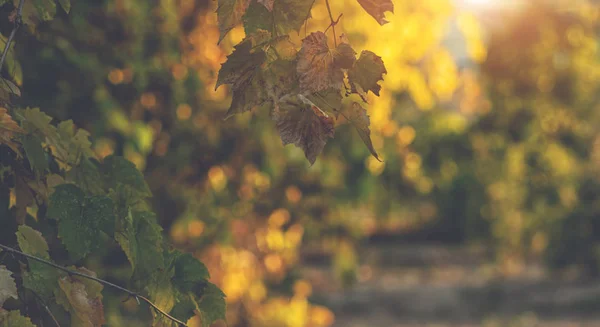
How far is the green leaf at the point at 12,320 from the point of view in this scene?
113cm

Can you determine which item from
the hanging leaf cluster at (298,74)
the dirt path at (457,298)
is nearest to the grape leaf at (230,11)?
the hanging leaf cluster at (298,74)

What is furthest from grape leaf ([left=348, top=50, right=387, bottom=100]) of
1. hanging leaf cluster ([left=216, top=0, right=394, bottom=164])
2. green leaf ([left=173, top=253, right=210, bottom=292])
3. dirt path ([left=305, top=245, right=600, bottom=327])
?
dirt path ([left=305, top=245, right=600, bottom=327])

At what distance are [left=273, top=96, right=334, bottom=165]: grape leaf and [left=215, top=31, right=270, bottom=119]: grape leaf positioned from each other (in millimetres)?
38

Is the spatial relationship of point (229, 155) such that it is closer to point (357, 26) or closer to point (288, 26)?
point (357, 26)

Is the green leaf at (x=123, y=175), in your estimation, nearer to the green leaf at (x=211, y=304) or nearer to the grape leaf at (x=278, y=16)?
the green leaf at (x=211, y=304)

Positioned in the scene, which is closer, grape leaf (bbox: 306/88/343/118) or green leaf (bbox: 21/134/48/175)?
grape leaf (bbox: 306/88/343/118)

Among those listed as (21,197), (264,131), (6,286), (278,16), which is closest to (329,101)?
(278,16)

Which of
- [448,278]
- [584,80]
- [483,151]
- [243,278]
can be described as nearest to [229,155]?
[243,278]

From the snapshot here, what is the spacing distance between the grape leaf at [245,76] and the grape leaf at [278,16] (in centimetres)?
4

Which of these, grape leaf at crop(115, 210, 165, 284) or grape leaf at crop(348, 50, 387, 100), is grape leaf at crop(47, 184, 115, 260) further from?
grape leaf at crop(348, 50, 387, 100)

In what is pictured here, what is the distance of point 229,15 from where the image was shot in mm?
1217

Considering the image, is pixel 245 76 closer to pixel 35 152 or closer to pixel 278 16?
pixel 278 16

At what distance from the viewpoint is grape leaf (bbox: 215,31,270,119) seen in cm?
118

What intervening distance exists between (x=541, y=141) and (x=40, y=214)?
415cm
